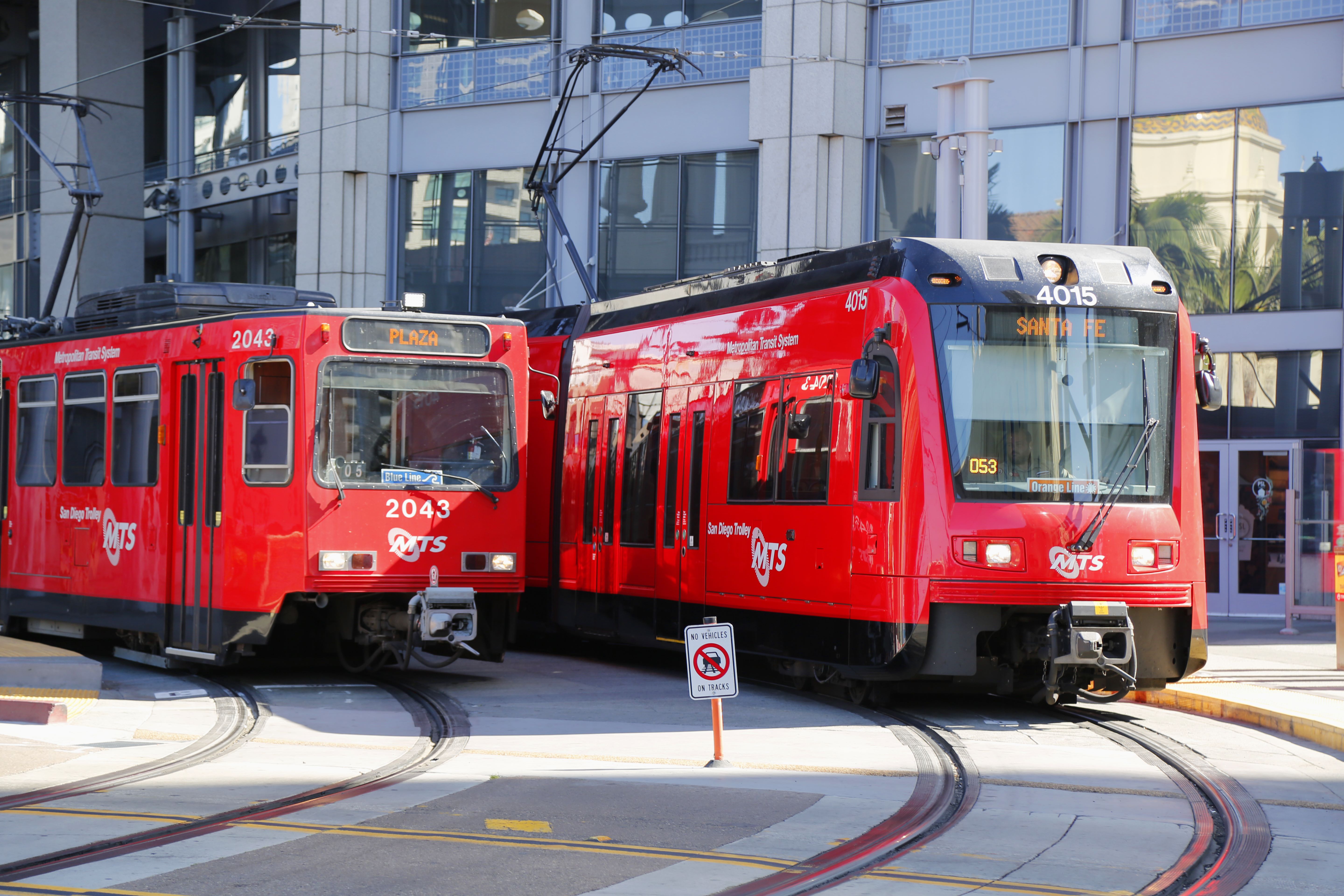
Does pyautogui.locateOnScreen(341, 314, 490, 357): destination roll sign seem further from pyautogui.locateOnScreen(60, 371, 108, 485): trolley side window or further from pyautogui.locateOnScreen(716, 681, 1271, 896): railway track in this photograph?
pyautogui.locateOnScreen(716, 681, 1271, 896): railway track

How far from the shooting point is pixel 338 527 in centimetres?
1266

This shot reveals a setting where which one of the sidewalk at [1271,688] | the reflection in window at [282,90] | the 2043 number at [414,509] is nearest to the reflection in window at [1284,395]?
the sidewalk at [1271,688]

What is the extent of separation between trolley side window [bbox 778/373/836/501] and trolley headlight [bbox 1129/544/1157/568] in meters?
2.15

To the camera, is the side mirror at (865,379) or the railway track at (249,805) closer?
the railway track at (249,805)

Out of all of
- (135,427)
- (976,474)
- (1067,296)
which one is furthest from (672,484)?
(135,427)

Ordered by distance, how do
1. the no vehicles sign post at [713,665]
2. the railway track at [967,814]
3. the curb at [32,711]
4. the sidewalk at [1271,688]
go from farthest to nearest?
the sidewalk at [1271,688], the curb at [32,711], the no vehicles sign post at [713,665], the railway track at [967,814]

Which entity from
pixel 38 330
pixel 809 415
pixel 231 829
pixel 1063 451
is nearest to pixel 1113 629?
pixel 1063 451

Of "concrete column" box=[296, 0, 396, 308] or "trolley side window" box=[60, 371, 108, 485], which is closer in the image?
"trolley side window" box=[60, 371, 108, 485]

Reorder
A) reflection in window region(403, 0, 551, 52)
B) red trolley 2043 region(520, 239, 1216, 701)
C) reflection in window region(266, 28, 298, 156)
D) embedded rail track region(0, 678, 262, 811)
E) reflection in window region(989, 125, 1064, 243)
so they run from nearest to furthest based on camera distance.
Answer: embedded rail track region(0, 678, 262, 811) → red trolley 2043 region(520, 239, 1216, 701) → reflection in window region(989, 125, 1064, 243) → reflection in window region(403, 0, 551, 52) → reflection in window region(266, 28, 298, 156)

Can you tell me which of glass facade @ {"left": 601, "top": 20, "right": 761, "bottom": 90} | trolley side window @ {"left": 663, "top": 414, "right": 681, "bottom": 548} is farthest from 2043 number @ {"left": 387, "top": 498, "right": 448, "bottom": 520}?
glass facade @ {"left": 601, "top": 20, "right": 761, "bottom": 90}

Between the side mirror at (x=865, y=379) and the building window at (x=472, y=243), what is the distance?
16099 millimetres

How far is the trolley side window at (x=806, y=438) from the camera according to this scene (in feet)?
39.6

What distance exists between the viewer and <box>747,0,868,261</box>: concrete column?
23906 millimetres

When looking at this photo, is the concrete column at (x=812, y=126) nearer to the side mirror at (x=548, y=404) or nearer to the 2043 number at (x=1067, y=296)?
the side mirror at (x=548, y=404)
